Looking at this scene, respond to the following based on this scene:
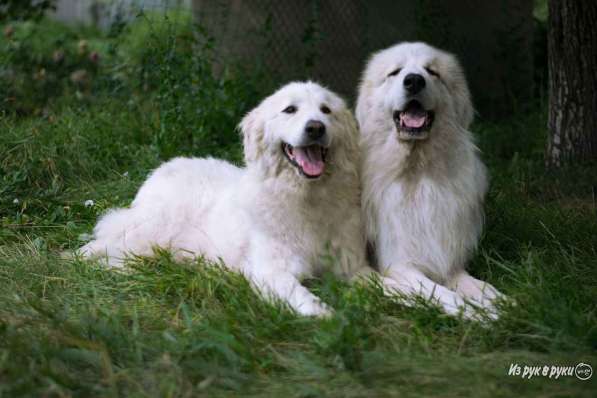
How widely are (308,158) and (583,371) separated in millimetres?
1687

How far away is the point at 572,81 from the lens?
5.43 m

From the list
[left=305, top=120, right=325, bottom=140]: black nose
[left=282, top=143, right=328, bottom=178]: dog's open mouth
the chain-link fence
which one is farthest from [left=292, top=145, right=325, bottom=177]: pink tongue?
the chain-link fence

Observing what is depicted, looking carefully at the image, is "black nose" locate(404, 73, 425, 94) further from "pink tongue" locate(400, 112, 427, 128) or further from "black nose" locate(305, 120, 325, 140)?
"black nose" locate(305, 120, 325, 140)

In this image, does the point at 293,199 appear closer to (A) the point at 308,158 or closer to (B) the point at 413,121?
(A) the point at 308,158

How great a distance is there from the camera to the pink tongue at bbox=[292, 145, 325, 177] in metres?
3.68

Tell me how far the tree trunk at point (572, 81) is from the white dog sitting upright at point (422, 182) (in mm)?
1933

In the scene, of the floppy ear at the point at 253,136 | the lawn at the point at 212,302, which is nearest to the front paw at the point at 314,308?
the lawn at the point at 212,302

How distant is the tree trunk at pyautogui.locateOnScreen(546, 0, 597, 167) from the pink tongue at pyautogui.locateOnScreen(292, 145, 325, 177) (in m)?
2.61

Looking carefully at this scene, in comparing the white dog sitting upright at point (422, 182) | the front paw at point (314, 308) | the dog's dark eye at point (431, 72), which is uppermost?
the dog's dark eye at point (431, 72)

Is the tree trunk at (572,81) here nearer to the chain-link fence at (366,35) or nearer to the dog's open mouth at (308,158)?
the chain-link fence at (366,35)

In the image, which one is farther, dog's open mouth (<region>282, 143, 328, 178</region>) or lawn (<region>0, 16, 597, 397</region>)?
dog's open mouth (<region>282, 143, 328, 178</region>)

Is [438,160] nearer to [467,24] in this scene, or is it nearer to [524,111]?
[524,111]

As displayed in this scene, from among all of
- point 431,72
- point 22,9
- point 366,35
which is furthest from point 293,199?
point 22,9

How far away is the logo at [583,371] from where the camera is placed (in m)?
2.62
